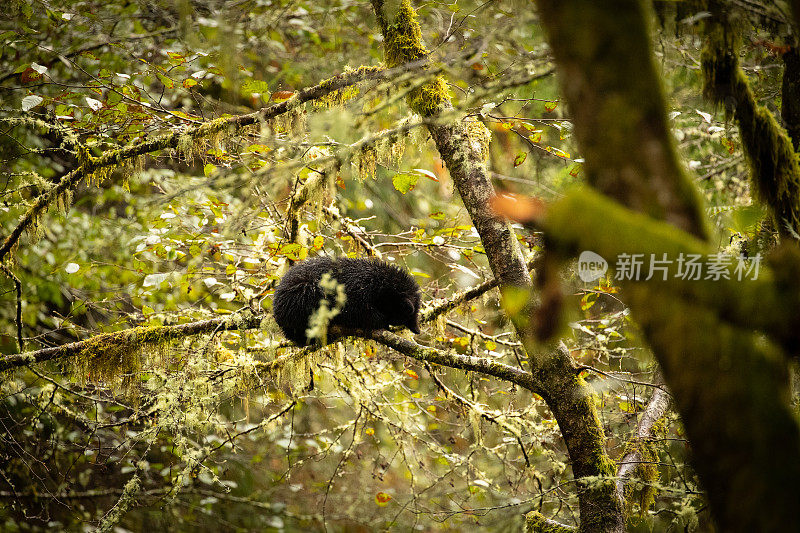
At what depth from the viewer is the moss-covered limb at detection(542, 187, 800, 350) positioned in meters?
0.75

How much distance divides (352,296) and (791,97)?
2.31 metres

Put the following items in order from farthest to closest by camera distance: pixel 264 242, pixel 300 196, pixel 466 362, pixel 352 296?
1. pixel 264 242
2. pixel 352 296
3. pixel 300 196
4. pixel 466 362

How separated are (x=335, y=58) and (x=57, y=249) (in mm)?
3714

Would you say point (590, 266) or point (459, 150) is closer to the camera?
point (590, 266)

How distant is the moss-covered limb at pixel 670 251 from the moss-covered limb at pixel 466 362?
5.09 ft

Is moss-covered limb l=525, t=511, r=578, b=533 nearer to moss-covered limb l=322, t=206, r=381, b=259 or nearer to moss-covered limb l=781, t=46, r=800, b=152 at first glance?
moss-covered limb l=781, t=46, r=800, b=152

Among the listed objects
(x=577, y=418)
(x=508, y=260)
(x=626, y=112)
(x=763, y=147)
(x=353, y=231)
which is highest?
(x=626, y=112)

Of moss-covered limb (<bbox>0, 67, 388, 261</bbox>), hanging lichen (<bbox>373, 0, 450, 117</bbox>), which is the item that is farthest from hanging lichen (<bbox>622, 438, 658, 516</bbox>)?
moss-covered limb (<bbox>0, 67, 388, 261</bbox>)

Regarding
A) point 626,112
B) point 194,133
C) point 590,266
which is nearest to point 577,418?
point 590,266

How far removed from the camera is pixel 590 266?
3.21 feet

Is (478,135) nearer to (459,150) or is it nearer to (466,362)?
(459,150)

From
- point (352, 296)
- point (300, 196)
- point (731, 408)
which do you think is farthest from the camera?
point (352, 296)

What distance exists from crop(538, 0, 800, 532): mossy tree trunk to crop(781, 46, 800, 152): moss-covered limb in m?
1.25

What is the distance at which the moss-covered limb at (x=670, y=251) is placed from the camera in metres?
0.75
